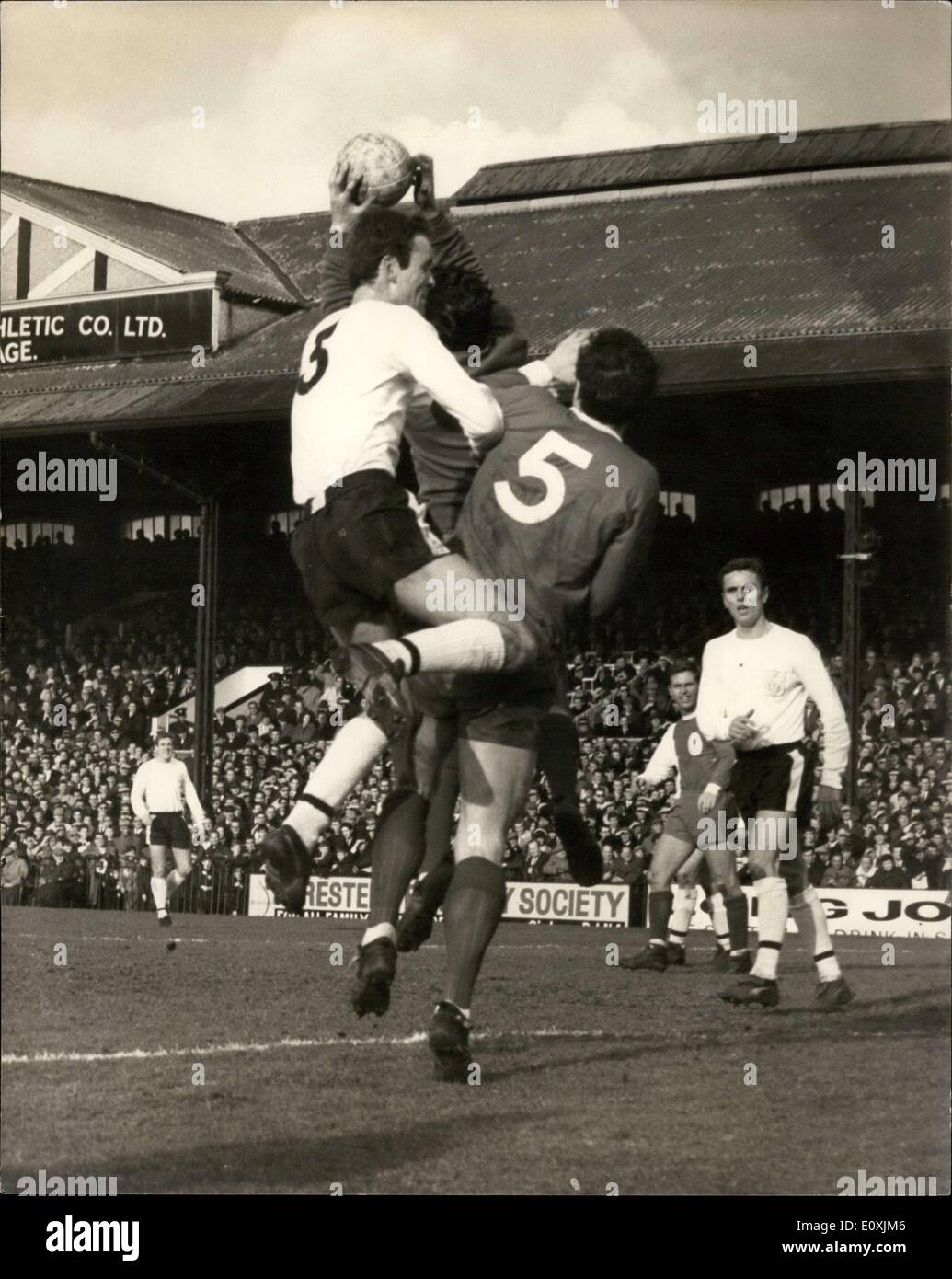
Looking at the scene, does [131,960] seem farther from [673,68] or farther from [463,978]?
[673,68]

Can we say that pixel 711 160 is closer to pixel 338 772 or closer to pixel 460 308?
pixel 460 308

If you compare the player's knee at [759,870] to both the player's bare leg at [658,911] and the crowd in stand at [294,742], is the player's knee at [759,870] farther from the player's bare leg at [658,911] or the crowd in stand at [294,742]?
the player's bare leg at [658,911]

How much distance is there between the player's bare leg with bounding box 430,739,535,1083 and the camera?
573cm

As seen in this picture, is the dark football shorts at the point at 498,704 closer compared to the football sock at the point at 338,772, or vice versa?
the football sock at the point at 338,772

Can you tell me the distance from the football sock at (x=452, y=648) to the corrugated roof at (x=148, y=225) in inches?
84.3

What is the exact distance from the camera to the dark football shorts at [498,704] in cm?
555

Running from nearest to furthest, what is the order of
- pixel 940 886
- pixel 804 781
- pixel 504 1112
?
pixel 504 1112 < pixel 804 781 < pixel 940 886

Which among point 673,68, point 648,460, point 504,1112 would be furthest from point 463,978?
point 673,68

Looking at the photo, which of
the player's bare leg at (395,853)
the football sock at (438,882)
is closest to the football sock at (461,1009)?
the player's bare leg at (395,853)

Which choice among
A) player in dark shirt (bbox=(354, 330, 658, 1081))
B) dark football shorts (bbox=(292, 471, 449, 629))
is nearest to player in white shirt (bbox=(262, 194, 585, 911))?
dark football shorts (bbox=(292, 471, 449, 629))

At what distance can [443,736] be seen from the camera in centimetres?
564

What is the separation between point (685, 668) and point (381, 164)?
234 cm

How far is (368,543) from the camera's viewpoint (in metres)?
5.48

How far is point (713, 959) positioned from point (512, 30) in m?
3.86
